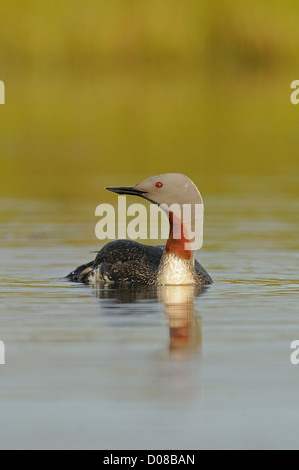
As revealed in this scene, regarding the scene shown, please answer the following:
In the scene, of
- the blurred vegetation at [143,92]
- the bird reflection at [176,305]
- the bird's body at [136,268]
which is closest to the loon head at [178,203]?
the bird's body at [136,268]

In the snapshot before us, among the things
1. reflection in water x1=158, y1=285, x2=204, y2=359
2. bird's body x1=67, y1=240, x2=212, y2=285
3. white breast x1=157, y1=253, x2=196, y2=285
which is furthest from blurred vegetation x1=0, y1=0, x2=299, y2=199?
reflection in water x1=158, y1=285, x2=204, y2=359

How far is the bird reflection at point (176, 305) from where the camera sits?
736 cm

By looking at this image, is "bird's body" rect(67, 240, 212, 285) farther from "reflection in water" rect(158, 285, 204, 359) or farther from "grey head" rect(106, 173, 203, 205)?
"grey head" rect(106, 173, 203, 205)

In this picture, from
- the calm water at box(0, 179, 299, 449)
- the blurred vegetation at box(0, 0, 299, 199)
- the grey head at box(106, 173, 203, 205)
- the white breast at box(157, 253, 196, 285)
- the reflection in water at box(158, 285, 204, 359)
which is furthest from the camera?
the blurred vegetation at box(0, 0, 299, 199)

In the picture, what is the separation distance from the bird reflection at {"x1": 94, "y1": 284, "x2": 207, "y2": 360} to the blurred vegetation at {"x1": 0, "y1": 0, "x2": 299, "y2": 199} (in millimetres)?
6482

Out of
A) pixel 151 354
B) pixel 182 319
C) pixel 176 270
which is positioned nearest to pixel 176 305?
pixel 182 319

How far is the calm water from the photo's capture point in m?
5.70

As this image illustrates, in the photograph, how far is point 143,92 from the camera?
37219 mm

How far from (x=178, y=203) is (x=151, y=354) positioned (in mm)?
2665

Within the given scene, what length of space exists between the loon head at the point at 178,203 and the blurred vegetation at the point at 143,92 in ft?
21.0

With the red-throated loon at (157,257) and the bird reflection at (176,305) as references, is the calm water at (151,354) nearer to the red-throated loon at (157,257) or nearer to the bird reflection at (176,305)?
the bird reflection at (176,305)

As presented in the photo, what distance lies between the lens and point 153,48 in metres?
41.5

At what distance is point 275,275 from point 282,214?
3.81 meters

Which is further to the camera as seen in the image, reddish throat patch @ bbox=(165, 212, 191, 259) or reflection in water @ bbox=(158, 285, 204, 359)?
reddish throat patch @ bbox=(165, 212, 191, 259)
